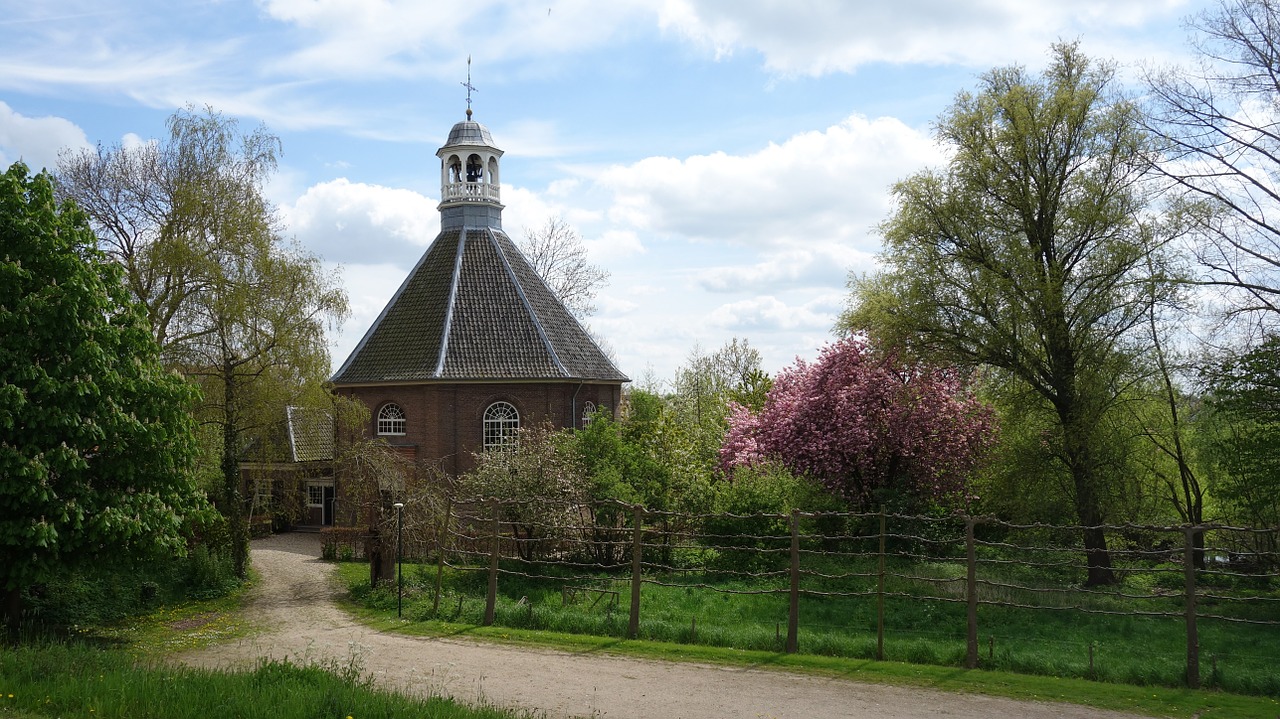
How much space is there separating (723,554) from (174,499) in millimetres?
13892

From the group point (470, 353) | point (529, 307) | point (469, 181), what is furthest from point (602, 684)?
point (469, 181)

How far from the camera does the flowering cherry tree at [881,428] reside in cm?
2745

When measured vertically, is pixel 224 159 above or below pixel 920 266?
above

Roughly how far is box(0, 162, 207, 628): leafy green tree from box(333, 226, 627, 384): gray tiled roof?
14017 mm

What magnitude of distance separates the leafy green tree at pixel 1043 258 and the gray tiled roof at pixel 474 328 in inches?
455

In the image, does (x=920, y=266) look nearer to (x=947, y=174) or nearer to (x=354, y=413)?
(x=947, y=174)

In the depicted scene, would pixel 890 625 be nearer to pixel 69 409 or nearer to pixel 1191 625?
pixel 1191 625

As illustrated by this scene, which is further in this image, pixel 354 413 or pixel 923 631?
pixel 354 413

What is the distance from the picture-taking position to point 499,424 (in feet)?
101

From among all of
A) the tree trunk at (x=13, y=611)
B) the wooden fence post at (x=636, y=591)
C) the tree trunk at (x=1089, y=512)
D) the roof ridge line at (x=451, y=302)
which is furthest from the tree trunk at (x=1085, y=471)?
the tree trunk at (x=13, y=611)

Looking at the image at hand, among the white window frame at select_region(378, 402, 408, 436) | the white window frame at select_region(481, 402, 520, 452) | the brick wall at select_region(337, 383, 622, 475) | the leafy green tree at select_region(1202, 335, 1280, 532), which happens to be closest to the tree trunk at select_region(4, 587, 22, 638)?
Answer: the brick wall at select_region(337, 383, 622, 475)

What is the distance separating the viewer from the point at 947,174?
25.7 m

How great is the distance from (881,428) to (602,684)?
16.6 meters

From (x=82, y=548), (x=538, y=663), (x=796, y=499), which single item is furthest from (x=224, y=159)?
(x=796, y=499)
